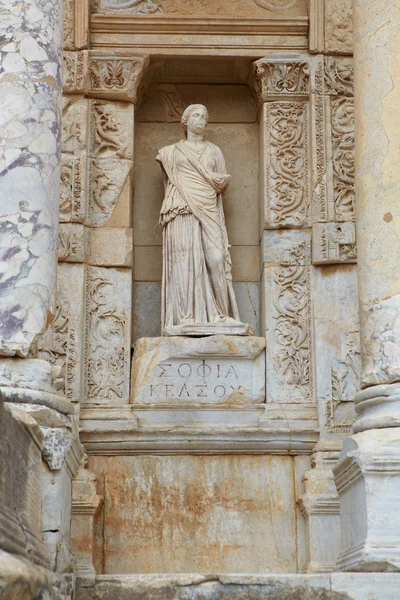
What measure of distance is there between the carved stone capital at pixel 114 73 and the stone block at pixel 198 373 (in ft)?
8.81

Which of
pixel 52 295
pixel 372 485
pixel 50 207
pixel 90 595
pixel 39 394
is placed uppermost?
pixel 50 207

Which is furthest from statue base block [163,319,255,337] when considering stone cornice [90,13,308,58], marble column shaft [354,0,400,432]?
stone cornice [90,13,308,58]

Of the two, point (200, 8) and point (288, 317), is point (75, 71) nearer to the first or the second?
point (200, 8)

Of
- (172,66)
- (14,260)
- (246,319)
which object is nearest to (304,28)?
(172,66)

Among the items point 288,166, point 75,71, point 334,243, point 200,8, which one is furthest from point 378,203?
point 75,71

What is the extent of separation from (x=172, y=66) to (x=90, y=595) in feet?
20.0

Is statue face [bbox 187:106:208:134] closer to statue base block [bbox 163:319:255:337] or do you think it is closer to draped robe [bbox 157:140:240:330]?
draped robe [bbox 157:140:240:330]

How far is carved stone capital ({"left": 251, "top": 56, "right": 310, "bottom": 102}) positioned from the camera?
38.6 ft

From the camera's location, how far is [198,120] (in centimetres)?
1168

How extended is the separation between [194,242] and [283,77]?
2.05 meters

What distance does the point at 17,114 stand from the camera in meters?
9.23

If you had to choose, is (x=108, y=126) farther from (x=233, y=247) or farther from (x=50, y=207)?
(x=50, y=207)

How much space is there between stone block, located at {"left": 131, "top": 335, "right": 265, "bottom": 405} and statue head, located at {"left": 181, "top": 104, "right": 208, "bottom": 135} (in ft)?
7.55

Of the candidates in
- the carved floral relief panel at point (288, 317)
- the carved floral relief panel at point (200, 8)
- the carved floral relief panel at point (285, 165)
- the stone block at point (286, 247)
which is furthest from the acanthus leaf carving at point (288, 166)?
the carved floral relief panel at point (200, 8)
